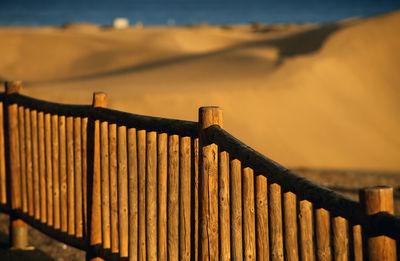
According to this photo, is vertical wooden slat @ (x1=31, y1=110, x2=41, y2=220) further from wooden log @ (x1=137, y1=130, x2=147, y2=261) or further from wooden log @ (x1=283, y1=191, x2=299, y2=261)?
wooden log @ (x1=283, y1=191, x2=299, y2=261)

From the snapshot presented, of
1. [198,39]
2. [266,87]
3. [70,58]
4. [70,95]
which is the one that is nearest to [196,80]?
[266,87]

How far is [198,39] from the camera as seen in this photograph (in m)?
34.1

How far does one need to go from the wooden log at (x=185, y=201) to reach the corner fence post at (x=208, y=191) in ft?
0.68

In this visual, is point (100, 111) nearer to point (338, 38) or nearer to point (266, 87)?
point (266, 87)

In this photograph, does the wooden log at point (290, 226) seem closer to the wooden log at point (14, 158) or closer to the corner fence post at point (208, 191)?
the corner fence post at point (208, 191)

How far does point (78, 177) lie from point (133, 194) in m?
0.99

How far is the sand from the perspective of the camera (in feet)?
56.6

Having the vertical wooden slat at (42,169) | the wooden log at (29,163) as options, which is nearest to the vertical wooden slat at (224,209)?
the vertical wooden slat at (42,169)

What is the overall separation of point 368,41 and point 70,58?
12381 mm

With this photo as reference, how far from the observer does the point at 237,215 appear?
4133mm

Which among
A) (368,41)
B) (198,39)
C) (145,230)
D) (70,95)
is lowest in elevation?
(145,230)

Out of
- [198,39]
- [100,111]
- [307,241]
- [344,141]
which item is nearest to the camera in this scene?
[307,241]

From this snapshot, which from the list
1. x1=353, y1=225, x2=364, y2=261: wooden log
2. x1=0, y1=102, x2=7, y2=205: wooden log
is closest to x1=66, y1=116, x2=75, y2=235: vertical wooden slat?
x1=0, y1=102, x2=7, y2=205: wooden log

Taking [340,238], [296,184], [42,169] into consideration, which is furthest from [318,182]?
[340,238]
